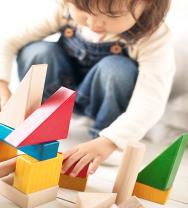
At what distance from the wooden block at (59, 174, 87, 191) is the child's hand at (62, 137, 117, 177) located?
1cm

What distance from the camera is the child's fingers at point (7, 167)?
658mm

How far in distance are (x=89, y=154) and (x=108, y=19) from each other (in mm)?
249

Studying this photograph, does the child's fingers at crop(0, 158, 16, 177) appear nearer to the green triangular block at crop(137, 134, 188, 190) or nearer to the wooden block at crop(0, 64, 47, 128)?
the wooden block at crop(0, 64, 47, 128)

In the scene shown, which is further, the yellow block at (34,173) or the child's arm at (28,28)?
→ the child's arm at (28,28)

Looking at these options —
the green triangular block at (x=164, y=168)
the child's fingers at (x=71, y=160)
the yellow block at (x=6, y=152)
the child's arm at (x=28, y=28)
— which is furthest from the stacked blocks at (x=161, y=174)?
the child's arm at (x=28, y=28)

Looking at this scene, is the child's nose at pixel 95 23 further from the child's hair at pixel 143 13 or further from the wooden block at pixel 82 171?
the wooden block at pixel 82 171

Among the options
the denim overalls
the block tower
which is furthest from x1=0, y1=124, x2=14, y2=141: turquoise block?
the denim overalls

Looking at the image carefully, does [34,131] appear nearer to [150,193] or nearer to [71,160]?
[71,160]

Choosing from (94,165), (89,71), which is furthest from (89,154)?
(89,71)

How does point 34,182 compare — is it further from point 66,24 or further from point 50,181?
point 66,24

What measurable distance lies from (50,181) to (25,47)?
0.50 metres

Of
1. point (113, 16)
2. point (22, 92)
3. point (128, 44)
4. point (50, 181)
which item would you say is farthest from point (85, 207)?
point (128, 44)

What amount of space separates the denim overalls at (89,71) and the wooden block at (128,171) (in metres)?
0.31

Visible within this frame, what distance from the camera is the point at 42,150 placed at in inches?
25.3
